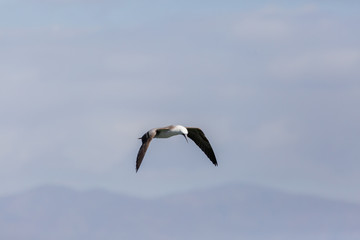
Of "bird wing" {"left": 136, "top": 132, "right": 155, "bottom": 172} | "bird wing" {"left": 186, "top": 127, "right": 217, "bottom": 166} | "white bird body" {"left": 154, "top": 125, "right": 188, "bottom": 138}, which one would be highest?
"bird wing" {"left": 186, "top": 127, "right": 217, "bottom": 166}

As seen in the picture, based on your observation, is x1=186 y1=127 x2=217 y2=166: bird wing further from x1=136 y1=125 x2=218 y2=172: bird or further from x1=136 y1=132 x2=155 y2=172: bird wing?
x1=136 y1=132 x2=155 y2=172: bird wing

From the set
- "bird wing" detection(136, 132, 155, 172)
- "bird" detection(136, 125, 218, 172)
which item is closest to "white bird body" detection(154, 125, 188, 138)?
"bird" detection(136, 125, 218, 172)

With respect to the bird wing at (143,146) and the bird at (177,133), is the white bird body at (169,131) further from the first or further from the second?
the bird wing at (143,146)

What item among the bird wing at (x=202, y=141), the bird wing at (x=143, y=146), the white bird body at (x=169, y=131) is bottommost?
the bird wing at (x=143, y=146)

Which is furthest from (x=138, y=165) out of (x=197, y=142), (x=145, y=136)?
(x=197, y=142)

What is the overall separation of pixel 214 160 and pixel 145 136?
9.26 m

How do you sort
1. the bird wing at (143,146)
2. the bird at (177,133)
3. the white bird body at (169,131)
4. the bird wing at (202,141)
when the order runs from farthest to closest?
the bird wing at (202,141) → the white bird body at (169,131) → the bird at (177,133) → the bird wing at (143,146)

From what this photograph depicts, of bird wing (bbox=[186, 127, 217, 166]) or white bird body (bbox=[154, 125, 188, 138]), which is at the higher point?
bird wing (bbox=[186, 127, 217, 166])

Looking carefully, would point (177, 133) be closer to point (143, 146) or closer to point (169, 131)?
point (169, 131)

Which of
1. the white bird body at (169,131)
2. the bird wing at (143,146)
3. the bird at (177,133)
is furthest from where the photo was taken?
the white bird body at (169,131)

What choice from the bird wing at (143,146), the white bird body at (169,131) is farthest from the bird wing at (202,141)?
the bird wing at (143,146)

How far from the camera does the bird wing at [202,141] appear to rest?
70.7 metres

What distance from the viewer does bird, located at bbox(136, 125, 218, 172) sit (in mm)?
62312

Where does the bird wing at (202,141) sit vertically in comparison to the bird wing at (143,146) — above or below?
above
